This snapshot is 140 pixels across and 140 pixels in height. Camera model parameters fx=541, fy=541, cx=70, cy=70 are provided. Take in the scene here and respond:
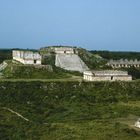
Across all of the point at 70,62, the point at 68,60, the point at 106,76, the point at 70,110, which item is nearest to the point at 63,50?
the point at 68,60

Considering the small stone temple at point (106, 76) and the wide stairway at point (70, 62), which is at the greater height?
the wide stairway at point (70, 62)

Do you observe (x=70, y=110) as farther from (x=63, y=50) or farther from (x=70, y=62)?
(x=63, y=50)

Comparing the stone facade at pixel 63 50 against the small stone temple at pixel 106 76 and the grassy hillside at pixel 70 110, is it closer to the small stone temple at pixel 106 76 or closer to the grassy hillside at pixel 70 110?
the small stone temple at pixel 106 76

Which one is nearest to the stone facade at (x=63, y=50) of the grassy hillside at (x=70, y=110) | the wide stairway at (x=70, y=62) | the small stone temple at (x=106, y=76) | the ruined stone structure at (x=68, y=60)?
the ruined stone structure at (x=68, y=60)

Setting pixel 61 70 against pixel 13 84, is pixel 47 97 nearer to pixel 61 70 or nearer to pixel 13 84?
pixel 13 84

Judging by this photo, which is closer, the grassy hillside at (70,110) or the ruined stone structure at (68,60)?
the grassy hillside at (70,110)

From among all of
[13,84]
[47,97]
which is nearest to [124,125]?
[47,97]

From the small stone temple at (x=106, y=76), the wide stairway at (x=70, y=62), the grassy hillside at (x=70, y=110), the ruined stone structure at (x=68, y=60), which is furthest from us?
the ruined stone structure at (x=68, y=60)

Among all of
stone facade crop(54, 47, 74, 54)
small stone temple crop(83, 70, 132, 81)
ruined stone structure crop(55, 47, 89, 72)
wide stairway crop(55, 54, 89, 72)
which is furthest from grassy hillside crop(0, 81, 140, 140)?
stone facade crop(54, 47, 74, 54)
